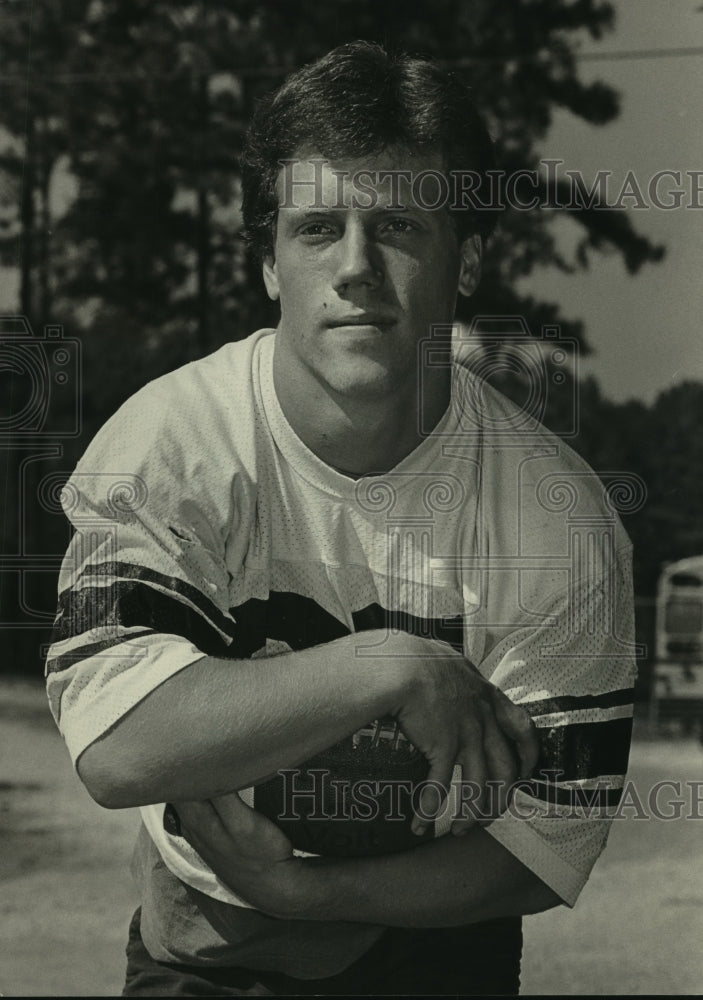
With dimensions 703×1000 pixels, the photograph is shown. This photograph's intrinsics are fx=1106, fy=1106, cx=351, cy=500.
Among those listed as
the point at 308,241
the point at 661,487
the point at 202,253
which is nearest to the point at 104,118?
the point at 202,253

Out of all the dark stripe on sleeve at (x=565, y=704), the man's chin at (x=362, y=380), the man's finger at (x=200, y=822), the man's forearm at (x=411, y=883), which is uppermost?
the man's chin at (x=362, y=380)

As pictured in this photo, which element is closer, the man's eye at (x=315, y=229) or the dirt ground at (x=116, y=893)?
the man's eye at (x=315, y=229)

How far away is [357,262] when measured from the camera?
4.34 ft

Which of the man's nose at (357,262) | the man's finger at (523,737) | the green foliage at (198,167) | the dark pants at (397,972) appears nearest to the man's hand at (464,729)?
the man's finger at (523,737)

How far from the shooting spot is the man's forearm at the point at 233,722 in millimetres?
1225

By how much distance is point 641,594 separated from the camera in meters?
1.49

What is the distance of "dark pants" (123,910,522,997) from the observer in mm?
1407

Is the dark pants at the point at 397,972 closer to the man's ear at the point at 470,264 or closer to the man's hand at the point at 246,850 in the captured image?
the man's hand at the point at 246,850

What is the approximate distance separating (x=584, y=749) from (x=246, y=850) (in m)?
0.43

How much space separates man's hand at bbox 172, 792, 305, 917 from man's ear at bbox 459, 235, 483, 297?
71 cm

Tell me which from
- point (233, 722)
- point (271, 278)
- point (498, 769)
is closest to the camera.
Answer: point (233, 722)

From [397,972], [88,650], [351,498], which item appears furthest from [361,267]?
[397,972]

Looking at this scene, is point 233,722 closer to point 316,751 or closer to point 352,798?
point 316,751

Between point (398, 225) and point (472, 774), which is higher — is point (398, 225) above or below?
above
